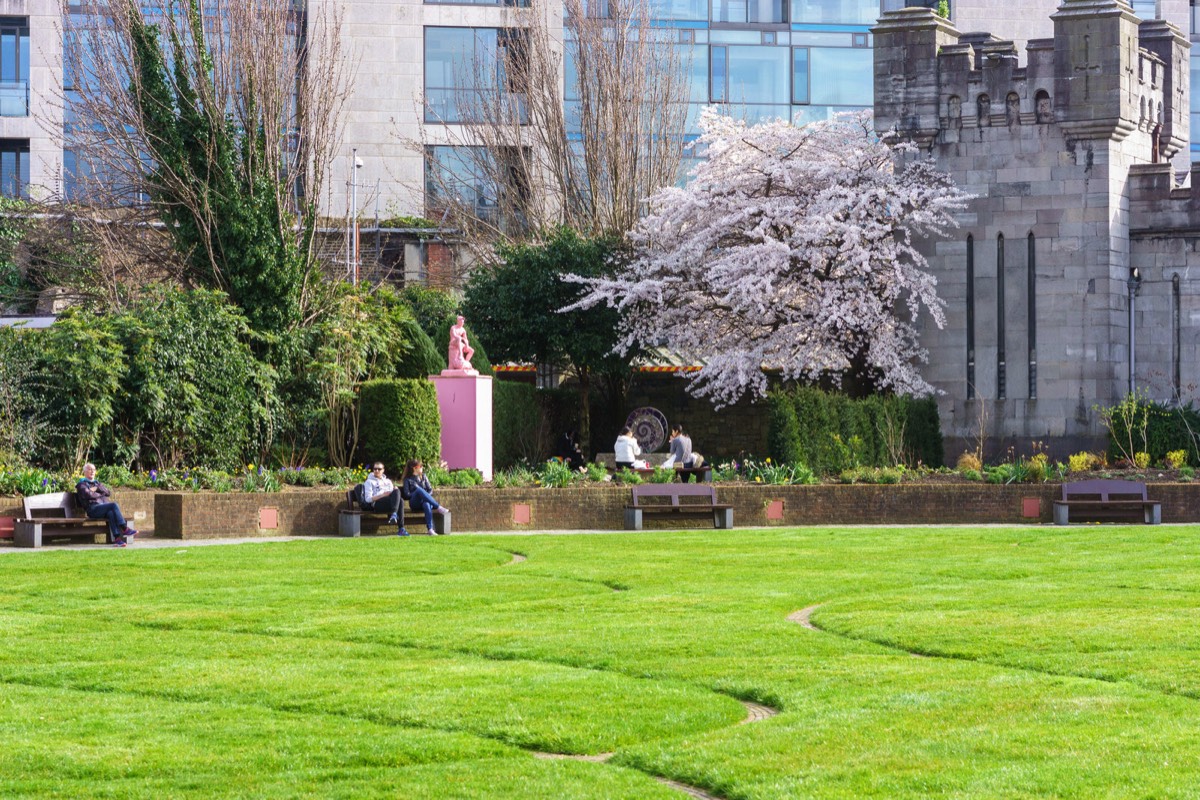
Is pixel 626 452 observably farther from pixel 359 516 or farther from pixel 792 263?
pixel 359 516

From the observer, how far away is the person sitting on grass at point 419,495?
24.7 metres

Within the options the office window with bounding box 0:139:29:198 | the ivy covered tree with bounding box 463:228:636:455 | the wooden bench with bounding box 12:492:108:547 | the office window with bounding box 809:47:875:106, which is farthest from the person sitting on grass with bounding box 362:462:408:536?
the office window with bounding box 0:139:29:198

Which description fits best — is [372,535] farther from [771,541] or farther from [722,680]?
[722,680]

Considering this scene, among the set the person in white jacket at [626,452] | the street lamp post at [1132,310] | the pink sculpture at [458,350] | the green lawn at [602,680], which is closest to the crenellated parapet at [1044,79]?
the street lamp post at [1132,310]

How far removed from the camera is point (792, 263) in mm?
36688

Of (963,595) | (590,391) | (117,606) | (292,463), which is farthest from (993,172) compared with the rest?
(117,606)

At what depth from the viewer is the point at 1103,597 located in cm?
1520

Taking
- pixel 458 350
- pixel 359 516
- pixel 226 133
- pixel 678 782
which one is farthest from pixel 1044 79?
pixel 678 782

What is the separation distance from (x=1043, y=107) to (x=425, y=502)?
1734 centimetres

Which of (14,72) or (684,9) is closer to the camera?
(684,9)

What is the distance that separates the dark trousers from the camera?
2448 centimetres

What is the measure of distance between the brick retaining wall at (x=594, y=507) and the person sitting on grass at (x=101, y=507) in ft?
3.35

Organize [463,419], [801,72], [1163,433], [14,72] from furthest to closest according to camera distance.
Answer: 1. [801,72]
2. [14,72]
3. [1163,433]
4. [463,419]

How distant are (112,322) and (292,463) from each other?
4444 mm
